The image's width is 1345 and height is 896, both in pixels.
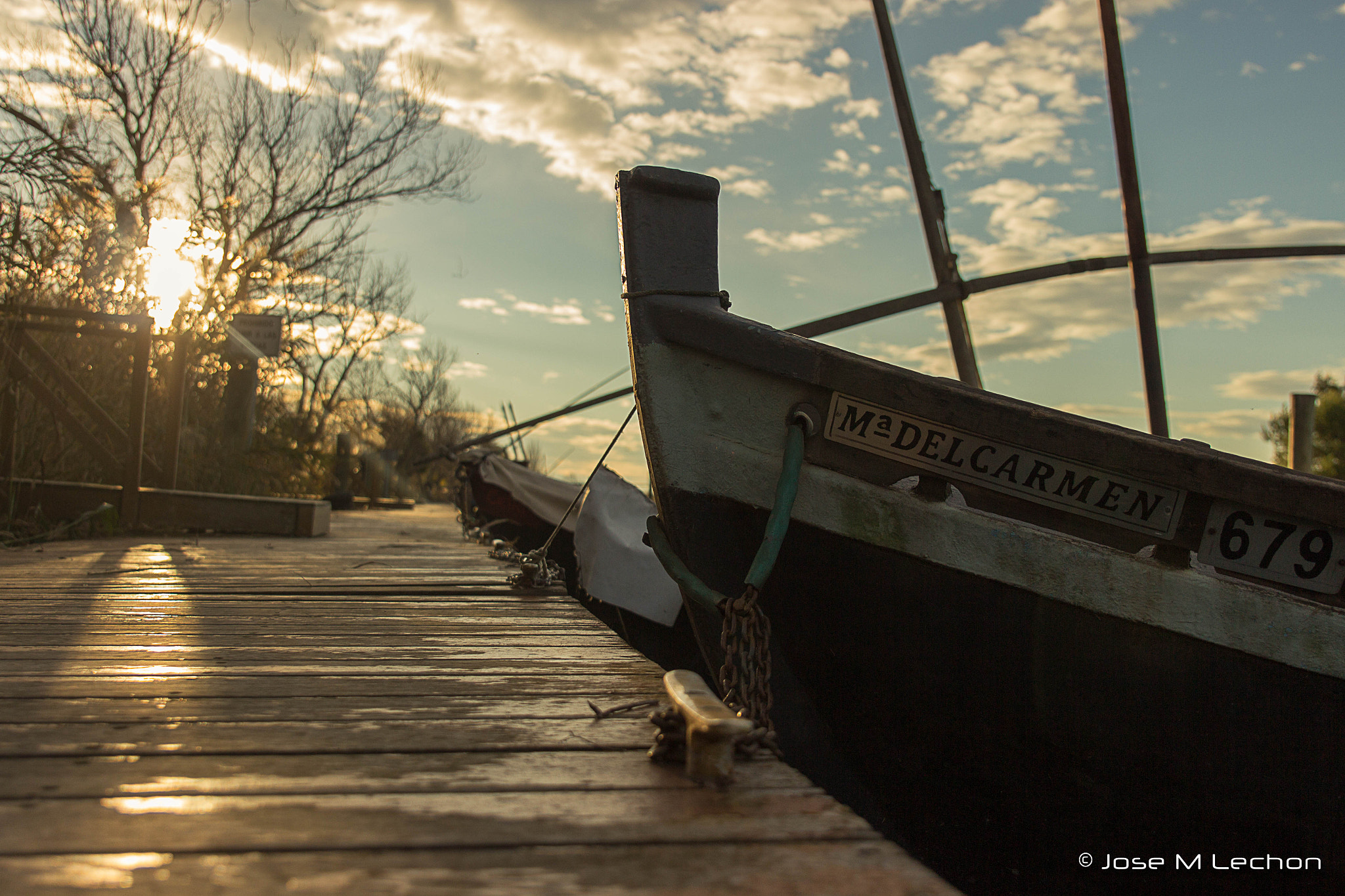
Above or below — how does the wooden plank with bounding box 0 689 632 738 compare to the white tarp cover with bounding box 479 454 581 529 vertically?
below

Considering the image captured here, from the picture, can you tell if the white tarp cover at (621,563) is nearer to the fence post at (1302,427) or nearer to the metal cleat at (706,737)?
the metal cleat at (706,737)

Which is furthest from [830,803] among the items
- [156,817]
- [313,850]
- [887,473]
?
[887,473]

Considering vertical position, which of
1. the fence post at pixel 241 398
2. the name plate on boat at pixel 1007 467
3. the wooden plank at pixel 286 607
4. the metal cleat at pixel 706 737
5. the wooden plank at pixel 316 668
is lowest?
the wooden plank at pixel 286 607

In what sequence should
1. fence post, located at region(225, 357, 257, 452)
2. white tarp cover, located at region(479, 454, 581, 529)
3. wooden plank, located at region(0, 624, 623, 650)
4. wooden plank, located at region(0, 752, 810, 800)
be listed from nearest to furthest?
wooden plank, located at region(0, 752, 810, 800)
wooden plank, located at region(0, 624, 623, 650)
white tarp cover, located at region(479, 454, 581, 529)
fence post, located at region(225, 357, 257, 452)

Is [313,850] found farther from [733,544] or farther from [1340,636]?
[1340,636]

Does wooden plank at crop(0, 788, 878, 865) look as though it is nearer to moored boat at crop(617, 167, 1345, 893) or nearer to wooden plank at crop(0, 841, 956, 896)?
wooden plank at crop(0, 841, 956, 896)

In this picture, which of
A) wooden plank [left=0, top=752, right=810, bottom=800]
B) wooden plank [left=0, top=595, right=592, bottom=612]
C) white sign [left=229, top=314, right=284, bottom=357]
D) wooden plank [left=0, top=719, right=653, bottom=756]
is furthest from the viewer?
white sign [left=229, top=314, right=284, bottom=357]

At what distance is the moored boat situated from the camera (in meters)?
2.27

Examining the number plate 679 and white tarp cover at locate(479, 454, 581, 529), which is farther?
white tarp cover at locate(479, 454, 581, 529)

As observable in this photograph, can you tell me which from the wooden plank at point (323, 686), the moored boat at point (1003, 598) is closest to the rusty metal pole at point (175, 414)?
the wooden plank at point (323, 686)

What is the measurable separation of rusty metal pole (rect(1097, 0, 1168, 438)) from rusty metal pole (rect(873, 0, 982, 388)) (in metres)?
1.24

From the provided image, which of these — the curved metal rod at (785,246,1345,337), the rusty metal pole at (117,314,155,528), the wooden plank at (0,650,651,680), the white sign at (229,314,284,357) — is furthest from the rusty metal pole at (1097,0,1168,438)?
the white sign at (229,314,284,357)

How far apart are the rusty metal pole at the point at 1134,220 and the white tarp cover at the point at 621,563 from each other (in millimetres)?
4060

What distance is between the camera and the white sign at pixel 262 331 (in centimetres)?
1052
